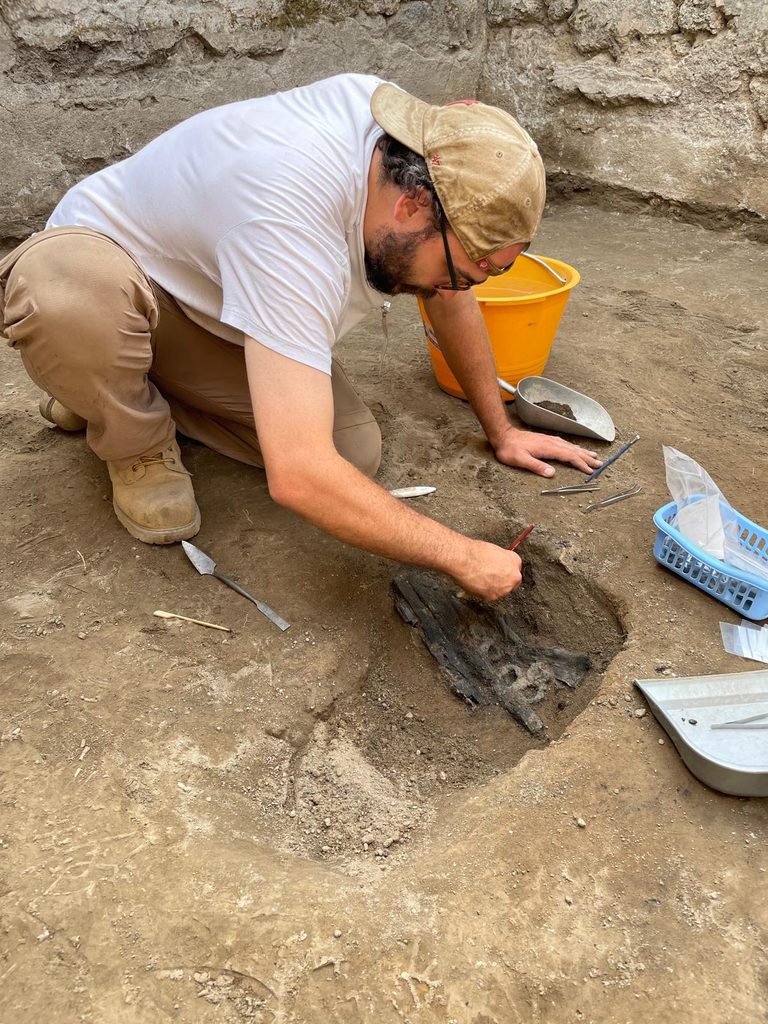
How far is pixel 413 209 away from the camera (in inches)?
69.4

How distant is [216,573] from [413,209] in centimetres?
106

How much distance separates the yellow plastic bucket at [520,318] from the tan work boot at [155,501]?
92 cm

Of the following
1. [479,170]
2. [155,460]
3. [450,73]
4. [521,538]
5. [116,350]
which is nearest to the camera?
[479,170]

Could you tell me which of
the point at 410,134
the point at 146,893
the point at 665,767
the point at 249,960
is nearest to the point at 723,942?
the point at 665,767

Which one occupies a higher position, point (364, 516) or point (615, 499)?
point (364, 516)

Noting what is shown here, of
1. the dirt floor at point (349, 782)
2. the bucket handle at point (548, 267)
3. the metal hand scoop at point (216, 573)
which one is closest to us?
the dirt floor at point (349, 782)

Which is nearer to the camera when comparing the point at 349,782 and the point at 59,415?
the point at 349,782

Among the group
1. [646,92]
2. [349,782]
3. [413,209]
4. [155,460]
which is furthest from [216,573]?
[646,92]

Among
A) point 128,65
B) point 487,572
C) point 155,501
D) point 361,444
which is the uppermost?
point 128,65

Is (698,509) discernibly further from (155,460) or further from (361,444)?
(155,460)

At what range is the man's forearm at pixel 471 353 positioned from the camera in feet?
8.00

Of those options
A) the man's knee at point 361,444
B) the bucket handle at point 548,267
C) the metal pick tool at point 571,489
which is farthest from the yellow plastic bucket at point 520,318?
the metal pick tool at point 571,489

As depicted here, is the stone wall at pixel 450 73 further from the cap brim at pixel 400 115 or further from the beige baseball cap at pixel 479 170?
the beige baseball cap at pixel 479 170

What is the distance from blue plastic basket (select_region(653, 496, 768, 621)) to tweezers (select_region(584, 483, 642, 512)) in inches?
10.6
